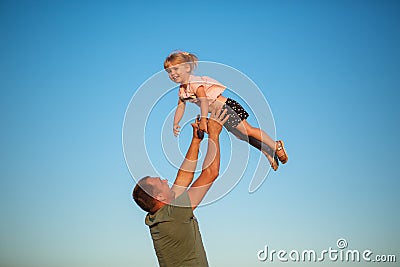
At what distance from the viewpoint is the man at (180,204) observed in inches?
200

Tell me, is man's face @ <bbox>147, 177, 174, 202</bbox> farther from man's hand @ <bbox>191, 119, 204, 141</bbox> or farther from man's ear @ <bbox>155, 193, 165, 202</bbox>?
man's hand @ <bbox>191, 119, 204, 141</bbox>

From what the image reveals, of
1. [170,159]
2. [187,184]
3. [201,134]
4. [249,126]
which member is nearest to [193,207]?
[187,184]

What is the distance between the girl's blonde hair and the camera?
7.15 metres

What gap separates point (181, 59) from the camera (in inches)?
281

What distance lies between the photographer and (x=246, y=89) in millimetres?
6578

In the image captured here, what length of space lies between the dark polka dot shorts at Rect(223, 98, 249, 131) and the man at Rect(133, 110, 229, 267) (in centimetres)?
186

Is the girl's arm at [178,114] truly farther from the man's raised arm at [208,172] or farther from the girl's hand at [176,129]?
the man's raised arm at [208,172]

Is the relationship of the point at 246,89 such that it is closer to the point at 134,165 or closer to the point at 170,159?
the point at 170,159

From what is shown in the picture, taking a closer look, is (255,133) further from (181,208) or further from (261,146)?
(181,208)

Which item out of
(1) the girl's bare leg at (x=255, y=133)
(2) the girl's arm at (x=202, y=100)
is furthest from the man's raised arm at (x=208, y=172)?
(1) the girl's bare leg at (x=255, y=133)

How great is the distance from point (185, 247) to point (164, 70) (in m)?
2.96

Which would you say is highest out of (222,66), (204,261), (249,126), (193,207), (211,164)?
(222,66)

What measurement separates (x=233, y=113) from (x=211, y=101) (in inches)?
16.8

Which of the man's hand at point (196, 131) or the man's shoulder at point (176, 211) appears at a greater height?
the man's hand at point (196, 131)
